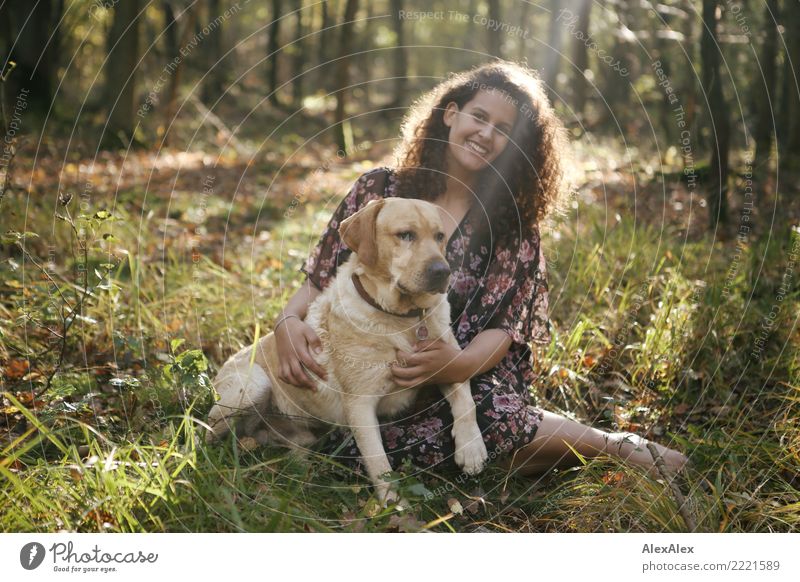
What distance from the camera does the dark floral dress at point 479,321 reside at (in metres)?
3.72

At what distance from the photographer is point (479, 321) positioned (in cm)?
397

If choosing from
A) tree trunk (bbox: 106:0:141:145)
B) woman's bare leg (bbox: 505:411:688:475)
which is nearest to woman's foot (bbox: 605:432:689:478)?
woman's bare leg (bbox: 505:411:688:475)

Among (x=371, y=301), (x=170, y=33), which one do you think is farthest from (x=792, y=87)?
(x=170, y=33)

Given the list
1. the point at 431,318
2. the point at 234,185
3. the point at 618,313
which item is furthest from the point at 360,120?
the point at 431,318

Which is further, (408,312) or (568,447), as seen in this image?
(568,447)

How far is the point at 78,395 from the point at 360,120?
1834 cm

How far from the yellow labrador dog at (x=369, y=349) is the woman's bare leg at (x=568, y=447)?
0.46 meters

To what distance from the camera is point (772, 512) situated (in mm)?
3336

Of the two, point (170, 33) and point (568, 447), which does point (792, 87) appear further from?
point (170, 33)

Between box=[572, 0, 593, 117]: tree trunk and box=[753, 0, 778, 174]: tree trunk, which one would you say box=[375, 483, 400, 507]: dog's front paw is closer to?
box=[753, 0, 778, 174]: tree trunk

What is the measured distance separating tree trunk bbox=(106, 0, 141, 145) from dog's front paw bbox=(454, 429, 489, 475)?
391 inches

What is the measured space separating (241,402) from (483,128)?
6.67 ft

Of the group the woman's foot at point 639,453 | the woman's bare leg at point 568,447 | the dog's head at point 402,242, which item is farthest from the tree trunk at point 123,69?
the woman's foot at point 639,453
